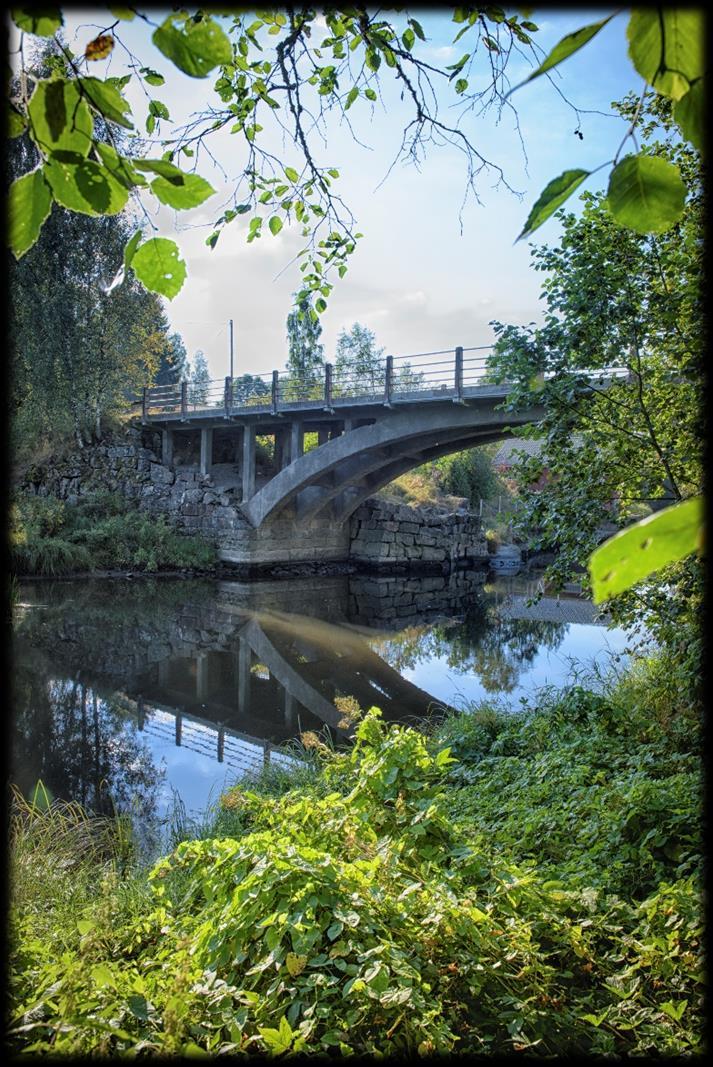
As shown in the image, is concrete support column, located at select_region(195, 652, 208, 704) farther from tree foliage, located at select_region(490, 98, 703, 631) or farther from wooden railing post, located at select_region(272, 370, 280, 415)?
wooden railing post, located at select_region(272, 370, 280, 415)

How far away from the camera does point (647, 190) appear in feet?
2.02

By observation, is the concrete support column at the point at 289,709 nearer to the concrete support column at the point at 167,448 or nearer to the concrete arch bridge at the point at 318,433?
the concrete arch bridge at the point at 318,433

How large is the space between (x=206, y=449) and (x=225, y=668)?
1073 cm

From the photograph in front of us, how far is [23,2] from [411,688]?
840 cm

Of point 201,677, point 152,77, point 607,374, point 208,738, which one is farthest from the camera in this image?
point 201,677

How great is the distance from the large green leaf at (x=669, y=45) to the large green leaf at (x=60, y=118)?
18.8 inches

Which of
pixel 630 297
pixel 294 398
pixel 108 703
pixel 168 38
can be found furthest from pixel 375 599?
pixel 168 38

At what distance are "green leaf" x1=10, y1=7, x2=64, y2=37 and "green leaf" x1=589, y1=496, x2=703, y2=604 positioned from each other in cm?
68

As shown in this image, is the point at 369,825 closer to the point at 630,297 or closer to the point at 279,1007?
the point at 279,1007

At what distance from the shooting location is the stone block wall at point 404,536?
760 inches

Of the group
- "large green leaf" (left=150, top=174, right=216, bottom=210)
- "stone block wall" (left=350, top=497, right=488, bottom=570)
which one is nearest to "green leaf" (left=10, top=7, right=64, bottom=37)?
"large green leaf" (left=150, top=174, right=216, bottom=210)

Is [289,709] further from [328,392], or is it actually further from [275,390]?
[275,390]

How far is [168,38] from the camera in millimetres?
648

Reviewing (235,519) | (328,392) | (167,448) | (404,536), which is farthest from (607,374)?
(167,448)
